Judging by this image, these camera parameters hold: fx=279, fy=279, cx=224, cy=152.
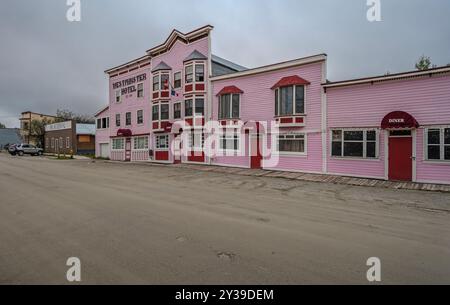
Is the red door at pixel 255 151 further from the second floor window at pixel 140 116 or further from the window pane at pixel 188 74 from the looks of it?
the second floor window at pixel 140 116

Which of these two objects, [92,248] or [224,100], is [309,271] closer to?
[92,248]

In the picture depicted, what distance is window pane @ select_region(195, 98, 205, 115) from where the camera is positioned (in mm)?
22938

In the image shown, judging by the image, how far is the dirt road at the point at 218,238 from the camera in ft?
12.5

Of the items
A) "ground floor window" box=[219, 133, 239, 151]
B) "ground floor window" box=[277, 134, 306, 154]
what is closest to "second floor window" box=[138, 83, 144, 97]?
"ground floor window" box=[219, 133, 239, 151]

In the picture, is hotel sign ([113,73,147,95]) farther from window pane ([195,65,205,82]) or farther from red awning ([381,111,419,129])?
red awning ([381,111,419,129])

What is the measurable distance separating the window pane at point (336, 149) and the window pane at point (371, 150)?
1405 mm

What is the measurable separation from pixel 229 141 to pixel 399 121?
11058 millimetres

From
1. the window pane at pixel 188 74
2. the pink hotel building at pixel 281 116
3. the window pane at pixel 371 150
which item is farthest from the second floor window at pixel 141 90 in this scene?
the window pane at pixel 371 150

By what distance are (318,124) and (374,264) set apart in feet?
43.9

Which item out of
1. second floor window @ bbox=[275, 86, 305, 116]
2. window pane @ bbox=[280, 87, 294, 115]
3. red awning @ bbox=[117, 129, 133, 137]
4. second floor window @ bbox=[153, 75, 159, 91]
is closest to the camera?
second floor window @ bbox=[275, 86, 305, 116]

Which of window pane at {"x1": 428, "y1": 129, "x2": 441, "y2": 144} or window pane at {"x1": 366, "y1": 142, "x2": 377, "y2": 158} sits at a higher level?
window pane at {"x1": 428, "y1": 129, "x2": 441, "y2": 144}

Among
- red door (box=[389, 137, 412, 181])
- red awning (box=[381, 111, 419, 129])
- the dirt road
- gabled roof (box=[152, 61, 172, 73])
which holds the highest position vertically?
gabled roof (box=[152, 61, 172, 73])
